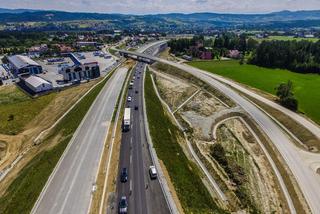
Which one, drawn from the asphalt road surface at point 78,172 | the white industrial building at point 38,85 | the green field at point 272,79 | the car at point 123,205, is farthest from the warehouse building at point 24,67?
the car at point 123,205

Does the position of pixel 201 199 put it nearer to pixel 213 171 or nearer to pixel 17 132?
pixel 213 171

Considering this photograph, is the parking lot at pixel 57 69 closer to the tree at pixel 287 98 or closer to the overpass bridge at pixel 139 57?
the overpass bridge at pixel 139 57

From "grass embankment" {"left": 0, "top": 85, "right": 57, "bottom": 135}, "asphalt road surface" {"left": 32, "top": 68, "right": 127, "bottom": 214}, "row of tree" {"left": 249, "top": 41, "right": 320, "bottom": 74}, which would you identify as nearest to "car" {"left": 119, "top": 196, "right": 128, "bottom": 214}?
"asphalt road surface" {"left": 32, "top": 68, "right": 127, "bottom": 214}

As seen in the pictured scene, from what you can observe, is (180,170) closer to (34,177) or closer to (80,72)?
(34,177)

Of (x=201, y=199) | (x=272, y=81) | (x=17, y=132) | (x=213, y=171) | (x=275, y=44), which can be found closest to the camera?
(x=201, y=199)

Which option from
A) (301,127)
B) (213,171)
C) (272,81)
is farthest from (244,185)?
(272,81)
